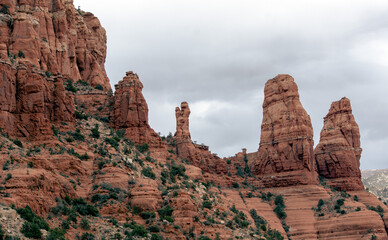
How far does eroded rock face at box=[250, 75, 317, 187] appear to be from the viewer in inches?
4348

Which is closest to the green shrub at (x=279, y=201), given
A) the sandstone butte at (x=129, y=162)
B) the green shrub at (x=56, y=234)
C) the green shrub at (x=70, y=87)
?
the sandstone butte at (x=129, y=162)

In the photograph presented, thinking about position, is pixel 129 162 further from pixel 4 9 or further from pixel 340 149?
pixel 340 149

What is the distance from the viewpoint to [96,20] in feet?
382

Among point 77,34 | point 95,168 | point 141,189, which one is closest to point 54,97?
point 95,168

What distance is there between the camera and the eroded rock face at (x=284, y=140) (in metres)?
110

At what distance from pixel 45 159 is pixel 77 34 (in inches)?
1868

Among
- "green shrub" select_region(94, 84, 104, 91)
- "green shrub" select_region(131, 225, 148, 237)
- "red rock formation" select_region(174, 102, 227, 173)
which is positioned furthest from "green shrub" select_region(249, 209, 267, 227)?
"green shrub" select_region(131, 225, 148, 237)

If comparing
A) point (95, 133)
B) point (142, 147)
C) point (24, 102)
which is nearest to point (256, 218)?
point (142, 147)

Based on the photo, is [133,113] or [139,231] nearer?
[139,231]

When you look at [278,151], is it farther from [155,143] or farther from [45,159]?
[45,159]

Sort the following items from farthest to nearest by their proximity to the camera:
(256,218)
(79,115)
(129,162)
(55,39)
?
1. (256,218)
2. (55,39)
3. (79,115)
4. (129,162)

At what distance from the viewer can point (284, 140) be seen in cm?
11338

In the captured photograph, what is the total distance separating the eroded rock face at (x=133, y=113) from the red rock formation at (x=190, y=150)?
2123 cm

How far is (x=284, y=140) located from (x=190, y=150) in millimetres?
17488
